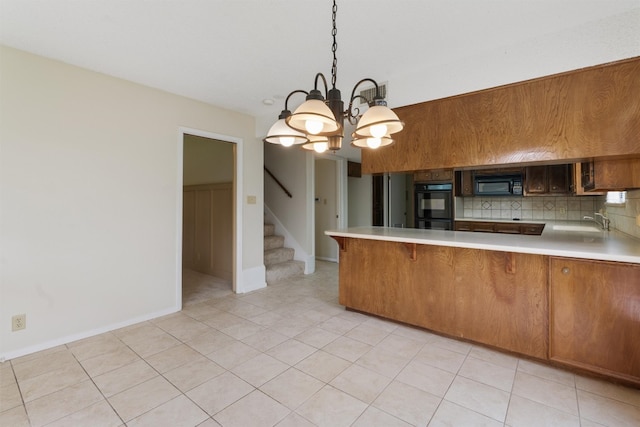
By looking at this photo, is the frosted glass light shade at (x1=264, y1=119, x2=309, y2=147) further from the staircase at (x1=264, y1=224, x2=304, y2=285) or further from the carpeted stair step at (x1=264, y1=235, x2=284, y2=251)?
the carpeted stair step at (x1=264, y1=235, x2=284, y2=251)

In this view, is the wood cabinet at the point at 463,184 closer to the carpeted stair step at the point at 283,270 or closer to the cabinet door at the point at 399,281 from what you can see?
the cabinet door at the point at 399,281

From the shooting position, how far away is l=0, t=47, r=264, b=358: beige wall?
7.40 ft

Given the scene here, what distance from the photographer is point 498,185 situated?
4.29 metres

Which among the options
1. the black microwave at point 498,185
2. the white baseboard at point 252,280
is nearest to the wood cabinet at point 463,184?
the black microwave at point 498,185

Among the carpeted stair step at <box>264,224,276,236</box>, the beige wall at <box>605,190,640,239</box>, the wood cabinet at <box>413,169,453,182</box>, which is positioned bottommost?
the carpeted stair step at <box>264,224,276,236</box>

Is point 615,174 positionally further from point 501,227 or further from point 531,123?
point 501,227

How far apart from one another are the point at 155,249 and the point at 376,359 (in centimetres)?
244

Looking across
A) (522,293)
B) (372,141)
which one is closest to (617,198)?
(522,293)

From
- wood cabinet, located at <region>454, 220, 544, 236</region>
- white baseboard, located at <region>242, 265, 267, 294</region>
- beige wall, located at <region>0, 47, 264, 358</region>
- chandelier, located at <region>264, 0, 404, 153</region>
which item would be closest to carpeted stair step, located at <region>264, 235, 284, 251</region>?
white baseboard, located at <region>242, 265, 267, 294</region>

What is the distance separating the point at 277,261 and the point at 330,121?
3590mm

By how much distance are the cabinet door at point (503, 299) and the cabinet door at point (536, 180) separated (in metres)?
2.47

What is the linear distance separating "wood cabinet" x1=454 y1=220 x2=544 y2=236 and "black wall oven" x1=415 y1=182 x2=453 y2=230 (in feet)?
0.91

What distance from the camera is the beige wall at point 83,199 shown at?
2.26 m

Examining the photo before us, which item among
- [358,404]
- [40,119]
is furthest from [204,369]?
[40,119]
